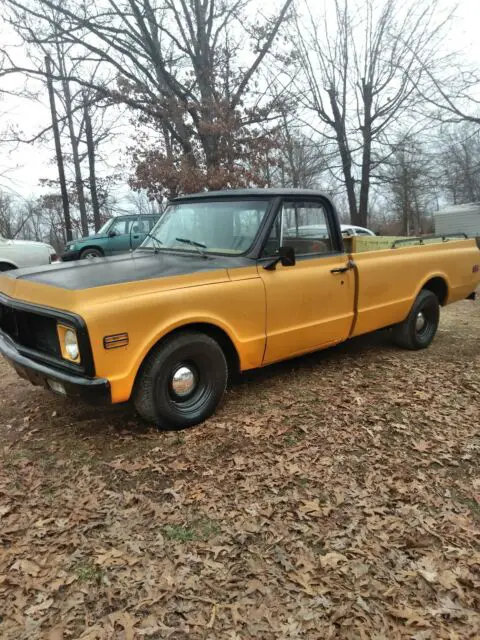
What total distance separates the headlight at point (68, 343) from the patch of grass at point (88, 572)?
1272 millimetres

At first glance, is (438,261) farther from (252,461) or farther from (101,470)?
(101,470)

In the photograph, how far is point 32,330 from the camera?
144 inches

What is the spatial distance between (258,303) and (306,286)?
2.03ft

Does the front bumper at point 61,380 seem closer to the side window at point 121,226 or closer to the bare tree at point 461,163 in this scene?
the side window at point 121,226

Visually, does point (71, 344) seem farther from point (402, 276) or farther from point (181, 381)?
point (402, 276)

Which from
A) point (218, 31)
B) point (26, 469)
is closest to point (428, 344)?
point (26, 469)

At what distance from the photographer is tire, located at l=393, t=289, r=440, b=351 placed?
19.0 feet

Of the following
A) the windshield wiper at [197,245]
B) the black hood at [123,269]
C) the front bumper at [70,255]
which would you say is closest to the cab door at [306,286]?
the black hood at [123,269]

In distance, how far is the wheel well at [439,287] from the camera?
602cm

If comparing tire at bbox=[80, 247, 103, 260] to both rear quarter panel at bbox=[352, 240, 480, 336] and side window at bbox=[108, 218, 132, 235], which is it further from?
rear quarter panel at bbox=[352, 240, 480, 336]

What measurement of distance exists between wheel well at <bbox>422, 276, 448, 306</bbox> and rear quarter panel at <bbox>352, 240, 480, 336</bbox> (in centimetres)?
5

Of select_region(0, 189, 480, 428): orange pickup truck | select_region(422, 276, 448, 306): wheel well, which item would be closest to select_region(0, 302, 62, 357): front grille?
select_region(0, 189, 480, 428): orange pickup truck

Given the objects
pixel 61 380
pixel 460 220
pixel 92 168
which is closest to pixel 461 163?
pixel 460 220

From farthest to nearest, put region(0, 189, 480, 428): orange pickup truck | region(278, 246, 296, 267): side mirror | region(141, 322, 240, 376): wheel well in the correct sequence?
region(278, 246, 296, 267): side mirror < region(141, 322, 240, 376): wheel well < region(0, 189, 480, 428): orange pickup truck
